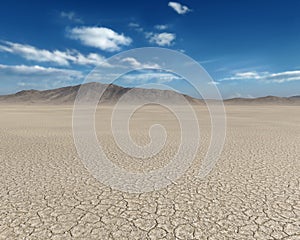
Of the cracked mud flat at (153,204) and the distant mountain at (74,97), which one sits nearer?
the cracked mud flat at (153,204)

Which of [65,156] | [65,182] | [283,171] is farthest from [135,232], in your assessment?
[65,156]

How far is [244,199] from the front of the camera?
12.6 ft

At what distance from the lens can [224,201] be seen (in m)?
3.76

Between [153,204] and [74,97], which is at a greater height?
[74,97]

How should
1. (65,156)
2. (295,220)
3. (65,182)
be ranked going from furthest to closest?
(65,156), (65,182), (295,220)

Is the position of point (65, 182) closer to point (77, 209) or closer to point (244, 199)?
point (77, 209)

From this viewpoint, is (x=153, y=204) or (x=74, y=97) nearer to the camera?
(x=153, y=204)

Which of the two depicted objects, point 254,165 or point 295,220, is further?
point 254,165

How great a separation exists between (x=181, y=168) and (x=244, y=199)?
207 cm

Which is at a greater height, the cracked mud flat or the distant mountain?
the distant mountain

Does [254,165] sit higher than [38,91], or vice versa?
[38,91]

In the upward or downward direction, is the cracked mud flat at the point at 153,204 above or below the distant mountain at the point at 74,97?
below

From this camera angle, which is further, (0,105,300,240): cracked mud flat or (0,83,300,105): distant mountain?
(0,83,300,105): distant mountain

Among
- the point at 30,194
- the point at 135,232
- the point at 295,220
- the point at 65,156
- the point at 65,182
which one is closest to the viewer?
the point at 135,232
